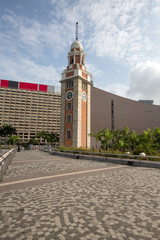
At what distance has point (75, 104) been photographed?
118 ft

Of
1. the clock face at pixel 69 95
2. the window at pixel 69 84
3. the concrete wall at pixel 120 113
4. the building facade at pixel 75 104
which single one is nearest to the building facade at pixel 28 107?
the concrete wall at pixel 120 113

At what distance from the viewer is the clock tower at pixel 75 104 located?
117ft

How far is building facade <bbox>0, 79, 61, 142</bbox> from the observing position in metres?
122

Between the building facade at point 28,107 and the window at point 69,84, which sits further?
the building facade at point 28,107

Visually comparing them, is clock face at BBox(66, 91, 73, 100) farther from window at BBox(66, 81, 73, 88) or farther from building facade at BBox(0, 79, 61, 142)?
building facade at BBox(0, 79, 61, 142)

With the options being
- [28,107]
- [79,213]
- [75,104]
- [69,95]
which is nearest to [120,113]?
[69,95]

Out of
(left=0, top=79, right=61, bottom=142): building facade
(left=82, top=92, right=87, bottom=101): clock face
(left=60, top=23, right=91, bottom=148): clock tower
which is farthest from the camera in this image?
(left=0, top=79, right=61, bottom=142): building facade

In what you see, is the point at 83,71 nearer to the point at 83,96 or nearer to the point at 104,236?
the point at 83,96

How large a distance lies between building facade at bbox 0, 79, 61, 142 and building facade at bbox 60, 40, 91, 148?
8375 centimetres

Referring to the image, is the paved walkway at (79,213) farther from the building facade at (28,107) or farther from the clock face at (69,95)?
the building facade at (28,107)

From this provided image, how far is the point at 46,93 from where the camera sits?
13262 cm

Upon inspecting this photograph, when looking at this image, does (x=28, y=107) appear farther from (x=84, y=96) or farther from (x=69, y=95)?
(x=84, y=96)

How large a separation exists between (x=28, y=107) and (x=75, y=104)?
100326 millimetres

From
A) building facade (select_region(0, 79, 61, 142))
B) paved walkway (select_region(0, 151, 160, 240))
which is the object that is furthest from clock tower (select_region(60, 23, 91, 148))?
building facade (select_region(0, 79, 61, 142))
